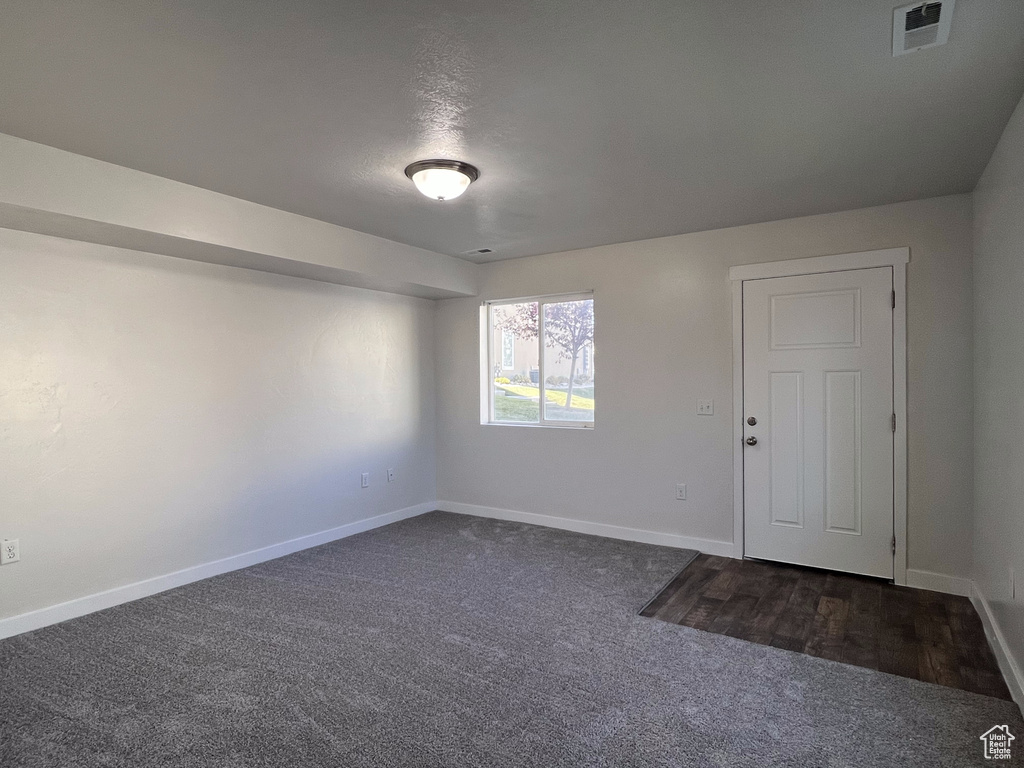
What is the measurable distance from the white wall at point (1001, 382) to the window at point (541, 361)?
2.60 m

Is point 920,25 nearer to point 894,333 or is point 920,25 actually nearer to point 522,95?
point 522,95

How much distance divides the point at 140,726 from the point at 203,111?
242 centimetres

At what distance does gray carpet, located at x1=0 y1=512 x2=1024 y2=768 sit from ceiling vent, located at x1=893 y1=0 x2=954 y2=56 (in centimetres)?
242

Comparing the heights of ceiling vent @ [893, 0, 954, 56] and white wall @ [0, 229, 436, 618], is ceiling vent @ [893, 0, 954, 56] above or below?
above

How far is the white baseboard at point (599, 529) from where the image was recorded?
169 inches

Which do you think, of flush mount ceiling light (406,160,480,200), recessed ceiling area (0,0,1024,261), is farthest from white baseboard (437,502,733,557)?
flush mount ceiling light (406,160,480,200)

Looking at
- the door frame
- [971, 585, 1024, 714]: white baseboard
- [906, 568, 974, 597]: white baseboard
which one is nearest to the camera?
[971, 585, 1024, 714]: white baseboard

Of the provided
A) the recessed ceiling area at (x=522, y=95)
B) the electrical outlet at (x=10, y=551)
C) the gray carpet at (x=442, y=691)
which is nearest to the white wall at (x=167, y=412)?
the electrical outlet at (x=10, y=551)

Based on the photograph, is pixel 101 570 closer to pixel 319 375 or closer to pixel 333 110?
pixel 319 375

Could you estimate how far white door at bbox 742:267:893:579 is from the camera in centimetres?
367

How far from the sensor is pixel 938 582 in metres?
3.49

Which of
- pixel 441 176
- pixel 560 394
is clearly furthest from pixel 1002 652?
pixel 441 176

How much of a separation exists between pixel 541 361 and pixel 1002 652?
3581 mm

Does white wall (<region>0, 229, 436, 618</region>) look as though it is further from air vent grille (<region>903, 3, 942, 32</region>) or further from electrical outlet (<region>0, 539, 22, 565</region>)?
air vent grille (<region>903, 3, 942, 32</region>)
